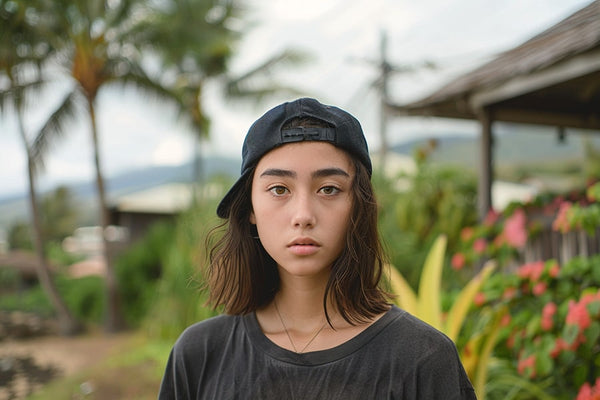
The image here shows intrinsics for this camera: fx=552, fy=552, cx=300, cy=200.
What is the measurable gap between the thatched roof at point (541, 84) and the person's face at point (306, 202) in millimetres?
1128

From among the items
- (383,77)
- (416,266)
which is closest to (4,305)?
(383,77)

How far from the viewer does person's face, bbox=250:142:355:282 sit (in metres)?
1.13

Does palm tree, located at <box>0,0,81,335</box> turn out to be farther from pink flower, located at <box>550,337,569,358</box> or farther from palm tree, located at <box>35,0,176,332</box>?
pink flower, located at <box>550,337,569,358</box>

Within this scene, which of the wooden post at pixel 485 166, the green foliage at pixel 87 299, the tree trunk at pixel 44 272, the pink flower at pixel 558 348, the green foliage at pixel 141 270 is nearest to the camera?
the pink flower at pixel 558 348

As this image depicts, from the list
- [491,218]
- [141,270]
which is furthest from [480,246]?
[141,270]

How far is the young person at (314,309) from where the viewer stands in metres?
1.08

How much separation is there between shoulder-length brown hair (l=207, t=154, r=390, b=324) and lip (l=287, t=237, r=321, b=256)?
0.08 metres

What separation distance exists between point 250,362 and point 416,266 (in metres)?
5.35

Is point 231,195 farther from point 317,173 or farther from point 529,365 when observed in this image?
point 529,365

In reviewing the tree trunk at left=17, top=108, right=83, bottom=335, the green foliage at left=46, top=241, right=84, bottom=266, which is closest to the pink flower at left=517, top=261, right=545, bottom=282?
the tree trunk at left=17, top=108, right=83, bottom=335

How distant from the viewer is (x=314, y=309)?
1.25m

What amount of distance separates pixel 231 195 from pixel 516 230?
121 inches

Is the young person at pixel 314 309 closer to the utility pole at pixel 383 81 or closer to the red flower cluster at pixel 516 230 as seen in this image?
the red flower cluster at pixel 516 230

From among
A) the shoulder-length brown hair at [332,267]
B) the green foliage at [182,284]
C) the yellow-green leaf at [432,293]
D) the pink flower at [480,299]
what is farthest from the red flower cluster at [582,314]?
the green foliage at [182,284]
